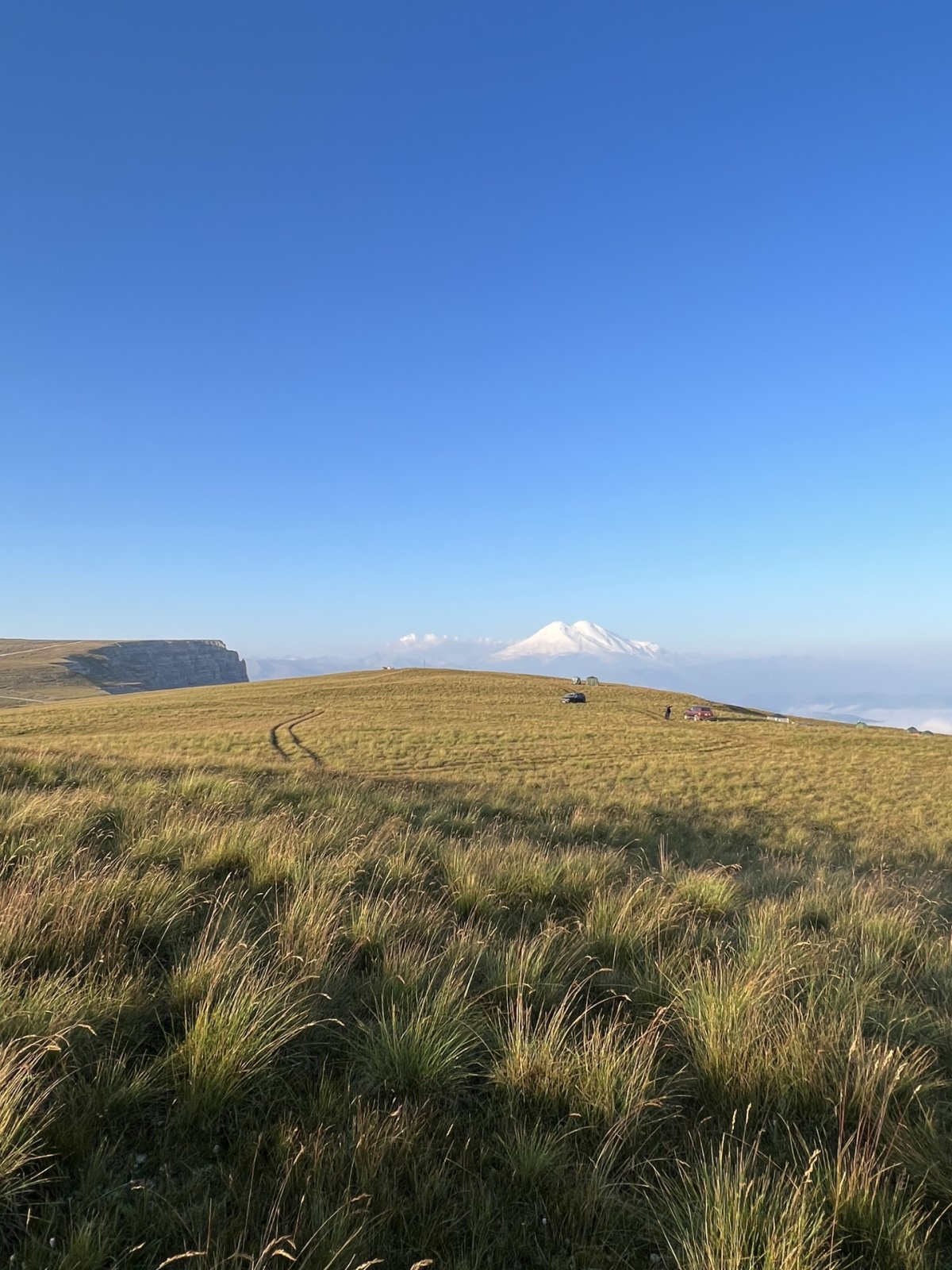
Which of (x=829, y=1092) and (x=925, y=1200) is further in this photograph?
(x=829, y=1092)

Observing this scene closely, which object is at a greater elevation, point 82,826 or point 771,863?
point 82,826

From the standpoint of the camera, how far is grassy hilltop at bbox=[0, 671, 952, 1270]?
7.23ft

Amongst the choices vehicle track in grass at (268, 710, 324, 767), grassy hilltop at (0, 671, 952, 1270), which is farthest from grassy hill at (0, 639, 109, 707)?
grassy hilltop at (0, 671, 952, 1270)

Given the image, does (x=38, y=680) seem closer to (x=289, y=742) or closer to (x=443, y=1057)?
(x=289, y=742)

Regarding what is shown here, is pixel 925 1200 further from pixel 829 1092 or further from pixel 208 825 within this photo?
pixel 208 825

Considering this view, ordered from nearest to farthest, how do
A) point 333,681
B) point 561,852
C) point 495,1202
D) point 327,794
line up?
1. point 495,1202
2. point 561,852
3. point 327,794
4. point 333,681

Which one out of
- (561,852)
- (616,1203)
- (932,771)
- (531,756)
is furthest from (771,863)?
(932,771)

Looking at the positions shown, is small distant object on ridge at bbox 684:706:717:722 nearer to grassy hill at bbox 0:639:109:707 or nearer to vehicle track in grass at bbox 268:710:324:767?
vehicle track in grass at bbox 268:710:324:767

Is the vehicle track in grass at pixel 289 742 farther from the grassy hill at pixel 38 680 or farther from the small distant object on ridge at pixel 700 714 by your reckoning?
the grassy hill at pixel 38 680

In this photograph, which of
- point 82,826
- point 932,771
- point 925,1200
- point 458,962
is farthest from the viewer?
point 932,771

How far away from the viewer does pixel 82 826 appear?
6234mm

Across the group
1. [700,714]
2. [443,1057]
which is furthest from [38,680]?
[443,1057]

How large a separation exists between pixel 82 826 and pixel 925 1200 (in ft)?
22.9

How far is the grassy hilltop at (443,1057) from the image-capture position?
7.23 ft
